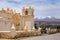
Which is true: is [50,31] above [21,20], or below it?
below

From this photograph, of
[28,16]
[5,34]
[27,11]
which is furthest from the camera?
[27,11]

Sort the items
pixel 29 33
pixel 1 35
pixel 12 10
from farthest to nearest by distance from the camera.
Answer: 1. pixel 12 10
2. pixel 29 33
3. pixel 1 35

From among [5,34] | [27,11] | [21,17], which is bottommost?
[5,34]

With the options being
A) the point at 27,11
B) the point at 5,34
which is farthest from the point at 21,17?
the point at 5,34

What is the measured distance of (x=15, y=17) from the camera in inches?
1209

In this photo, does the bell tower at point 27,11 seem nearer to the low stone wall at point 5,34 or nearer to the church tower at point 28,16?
the church tower at point 28,16

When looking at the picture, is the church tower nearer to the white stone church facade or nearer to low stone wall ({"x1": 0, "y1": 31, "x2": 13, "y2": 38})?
the white stone church facade

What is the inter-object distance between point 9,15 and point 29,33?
4.79 m

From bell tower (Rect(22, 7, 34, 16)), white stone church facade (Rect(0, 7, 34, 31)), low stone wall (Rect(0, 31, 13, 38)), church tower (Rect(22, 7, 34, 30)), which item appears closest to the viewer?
low stone wall (Rect(0, 31, 13, 38))

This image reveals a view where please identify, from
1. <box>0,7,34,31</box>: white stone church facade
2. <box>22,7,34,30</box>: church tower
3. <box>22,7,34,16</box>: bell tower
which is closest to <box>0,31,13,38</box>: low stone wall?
<box>0,7,34,31</box>: white stone church facade

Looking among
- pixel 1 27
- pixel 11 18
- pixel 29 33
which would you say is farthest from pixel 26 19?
pixel 1 27

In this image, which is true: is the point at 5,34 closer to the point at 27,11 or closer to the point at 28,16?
the point at 28,16

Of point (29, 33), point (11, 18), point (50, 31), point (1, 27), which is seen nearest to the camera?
point (1, 27)

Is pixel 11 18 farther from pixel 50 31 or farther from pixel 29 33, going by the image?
pixel 50 31
